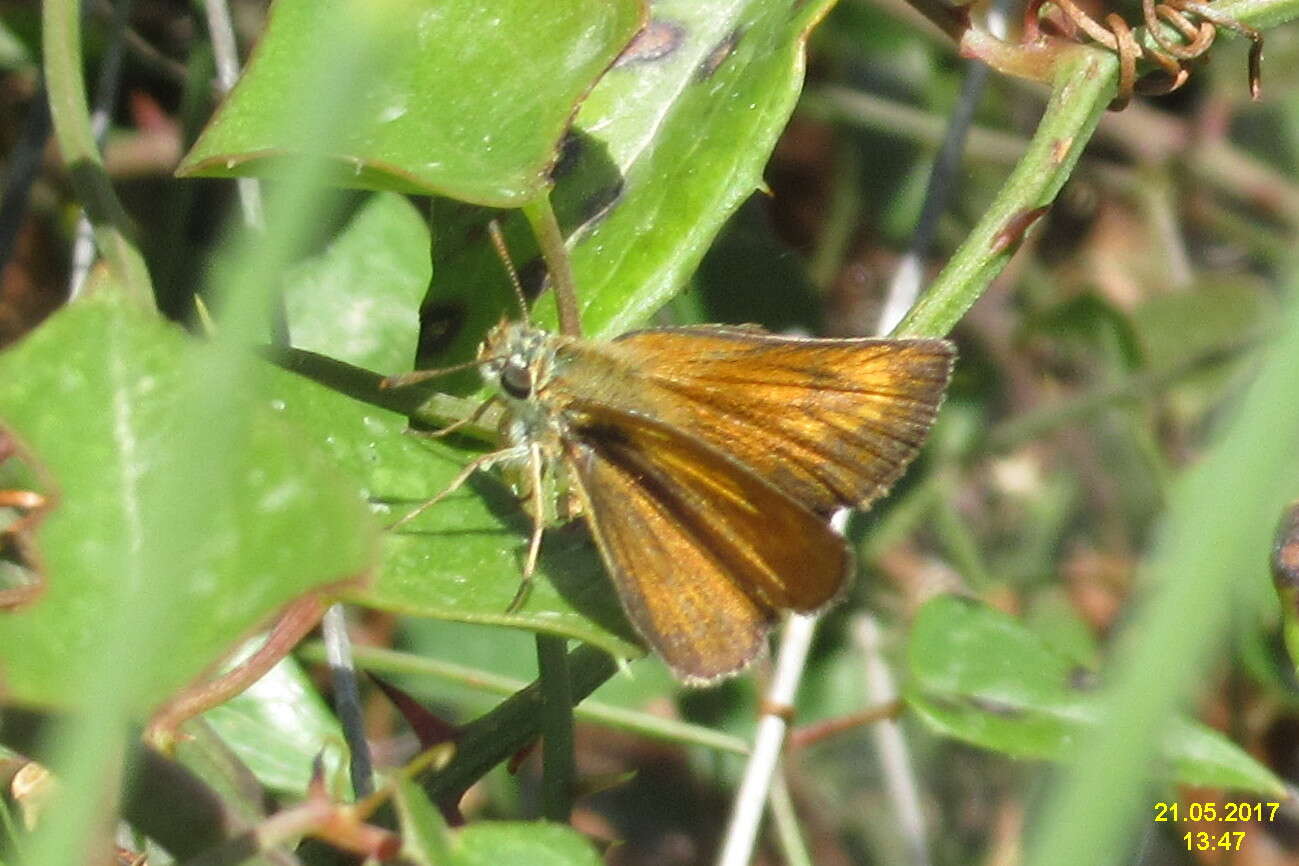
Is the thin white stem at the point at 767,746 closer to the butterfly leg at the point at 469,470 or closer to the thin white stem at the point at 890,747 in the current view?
the butterfly leg at the point at 469,470

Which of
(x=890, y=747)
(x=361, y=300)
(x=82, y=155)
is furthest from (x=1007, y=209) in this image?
(x=890, y=747)

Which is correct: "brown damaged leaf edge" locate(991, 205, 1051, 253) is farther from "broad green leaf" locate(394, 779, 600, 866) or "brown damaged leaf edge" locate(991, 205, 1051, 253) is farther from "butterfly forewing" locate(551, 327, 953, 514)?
"broad green leaf" locate(394, 779, 600, 866)

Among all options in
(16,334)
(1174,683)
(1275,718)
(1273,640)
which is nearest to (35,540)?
(1174,683)

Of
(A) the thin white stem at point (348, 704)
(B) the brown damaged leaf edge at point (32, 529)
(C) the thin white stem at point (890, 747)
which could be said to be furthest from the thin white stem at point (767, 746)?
(B) the brown damaged leaf edge at point (32, 529)

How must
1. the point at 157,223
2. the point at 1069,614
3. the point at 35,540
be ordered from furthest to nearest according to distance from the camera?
the point at 1069,614 → the point at 157,223 → the point at 35,540

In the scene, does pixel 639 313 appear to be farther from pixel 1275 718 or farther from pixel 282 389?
pixel 1275 718

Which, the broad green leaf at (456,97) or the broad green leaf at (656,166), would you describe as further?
the broad green leaf at (656,166)
